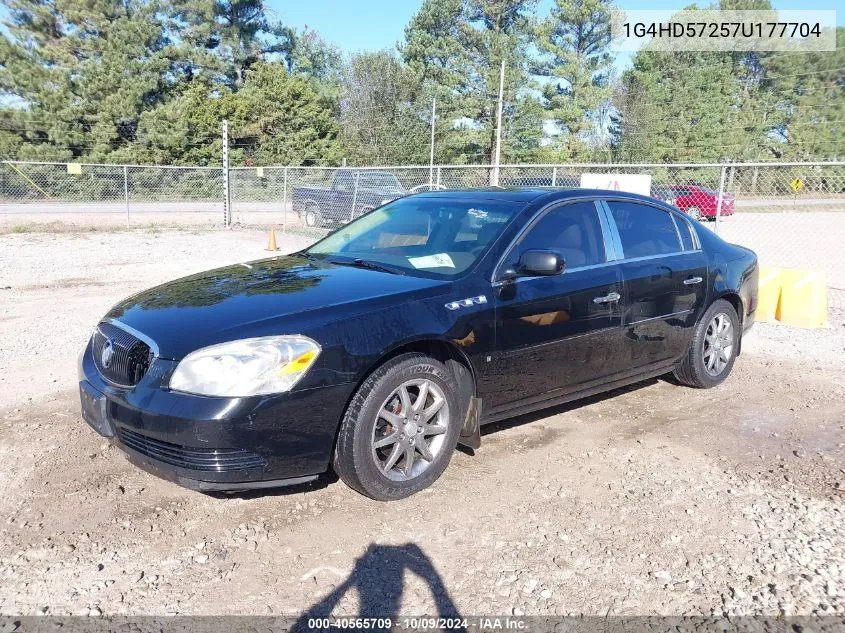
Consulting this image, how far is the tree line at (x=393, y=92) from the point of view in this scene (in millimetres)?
34469

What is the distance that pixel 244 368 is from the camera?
3.11m

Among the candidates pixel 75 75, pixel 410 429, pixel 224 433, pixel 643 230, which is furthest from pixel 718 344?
pixel 75 75

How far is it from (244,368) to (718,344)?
403cm

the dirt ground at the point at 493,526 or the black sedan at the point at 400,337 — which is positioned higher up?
the black sedan at the point at 400,337

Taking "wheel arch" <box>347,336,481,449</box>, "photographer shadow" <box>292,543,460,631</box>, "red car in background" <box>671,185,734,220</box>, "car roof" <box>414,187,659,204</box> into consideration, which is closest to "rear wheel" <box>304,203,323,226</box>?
"red car in background" <box>671,185,734,220</box>

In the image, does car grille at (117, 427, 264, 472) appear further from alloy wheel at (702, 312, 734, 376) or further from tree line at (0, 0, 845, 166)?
tree line at (0, 0, 845, 166)

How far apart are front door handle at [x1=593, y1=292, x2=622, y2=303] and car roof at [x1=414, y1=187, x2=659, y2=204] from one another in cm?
71

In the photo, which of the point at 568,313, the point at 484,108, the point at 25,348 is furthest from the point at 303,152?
the point at 568,313

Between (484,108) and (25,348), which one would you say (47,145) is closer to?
(484,108)

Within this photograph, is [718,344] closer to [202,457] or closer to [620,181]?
[202,457]

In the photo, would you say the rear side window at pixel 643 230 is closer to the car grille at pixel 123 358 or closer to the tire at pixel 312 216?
the car grille at pixel 123 358

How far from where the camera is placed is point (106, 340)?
3.68 metres

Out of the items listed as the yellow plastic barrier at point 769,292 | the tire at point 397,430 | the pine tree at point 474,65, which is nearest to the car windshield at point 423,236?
the tire at point 397,430

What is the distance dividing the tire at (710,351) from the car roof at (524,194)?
1.08 metres
